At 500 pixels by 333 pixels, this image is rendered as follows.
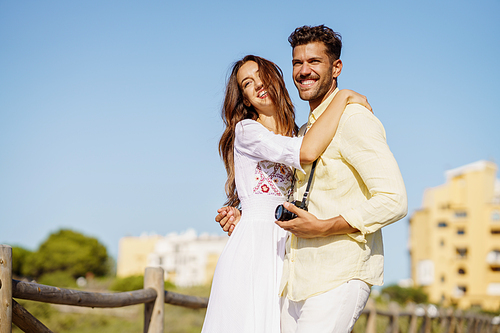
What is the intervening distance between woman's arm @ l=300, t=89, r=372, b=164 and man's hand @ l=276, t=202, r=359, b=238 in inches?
10.2

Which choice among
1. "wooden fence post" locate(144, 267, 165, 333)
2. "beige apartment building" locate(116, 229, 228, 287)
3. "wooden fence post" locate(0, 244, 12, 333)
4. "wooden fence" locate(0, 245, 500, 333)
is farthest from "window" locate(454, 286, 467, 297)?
"wooden fence post" locate(0, 244, 12, 333)

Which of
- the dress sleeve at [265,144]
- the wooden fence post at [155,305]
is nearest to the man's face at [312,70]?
the dress sleeve at [265,144]

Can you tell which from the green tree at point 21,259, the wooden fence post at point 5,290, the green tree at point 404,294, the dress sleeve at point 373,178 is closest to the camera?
the dress sleeve at point 373,178

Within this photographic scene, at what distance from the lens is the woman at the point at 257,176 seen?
2.50 meters

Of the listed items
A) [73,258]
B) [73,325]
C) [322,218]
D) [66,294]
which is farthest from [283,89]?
[73,258]

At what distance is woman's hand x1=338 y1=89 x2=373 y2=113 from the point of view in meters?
2.42

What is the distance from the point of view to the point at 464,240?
166 ft

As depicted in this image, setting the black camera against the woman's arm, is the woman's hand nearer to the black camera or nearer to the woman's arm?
the woman's arm

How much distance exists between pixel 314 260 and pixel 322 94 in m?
0.82

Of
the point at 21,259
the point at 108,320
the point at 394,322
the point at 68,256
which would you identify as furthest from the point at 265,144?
the point at 21,259

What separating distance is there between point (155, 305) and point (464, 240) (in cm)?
5158

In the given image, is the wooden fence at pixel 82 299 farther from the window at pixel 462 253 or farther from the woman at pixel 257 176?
the window at pixel 462 253

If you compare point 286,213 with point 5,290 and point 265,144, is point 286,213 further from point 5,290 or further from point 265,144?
point 5,290

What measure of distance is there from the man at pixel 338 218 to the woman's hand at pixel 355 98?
0.04 metres
